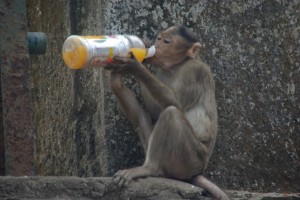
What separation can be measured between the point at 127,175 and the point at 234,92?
1471mm

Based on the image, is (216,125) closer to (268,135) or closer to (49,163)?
(268,135)

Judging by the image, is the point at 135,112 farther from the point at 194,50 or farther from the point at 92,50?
the point at 92,50

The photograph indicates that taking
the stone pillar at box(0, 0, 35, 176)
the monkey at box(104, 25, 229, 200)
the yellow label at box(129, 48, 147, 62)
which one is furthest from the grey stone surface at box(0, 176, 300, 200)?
the yellow label at box(129, 48, 147, 62)

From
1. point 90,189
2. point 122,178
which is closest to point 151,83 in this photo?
point 122,178

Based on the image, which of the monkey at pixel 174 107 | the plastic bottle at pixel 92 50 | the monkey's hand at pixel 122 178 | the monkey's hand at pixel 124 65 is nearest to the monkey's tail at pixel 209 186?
the monkey at pixel 174 107

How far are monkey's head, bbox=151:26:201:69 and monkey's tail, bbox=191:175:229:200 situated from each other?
34.0 inches

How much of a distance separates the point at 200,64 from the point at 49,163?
1262mm

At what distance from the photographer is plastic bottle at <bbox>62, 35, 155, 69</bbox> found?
5.78 meters

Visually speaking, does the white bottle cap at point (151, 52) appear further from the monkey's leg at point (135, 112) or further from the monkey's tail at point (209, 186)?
the monkey's tail at point (209, 186)

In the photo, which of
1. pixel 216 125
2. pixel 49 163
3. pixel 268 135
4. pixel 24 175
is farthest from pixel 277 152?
pixel 24 175

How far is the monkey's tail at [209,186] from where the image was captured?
20.2ft

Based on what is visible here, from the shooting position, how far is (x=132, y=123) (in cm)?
685

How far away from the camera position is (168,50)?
22.7 feet

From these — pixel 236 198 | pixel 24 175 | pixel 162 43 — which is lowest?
pixel 236 198
